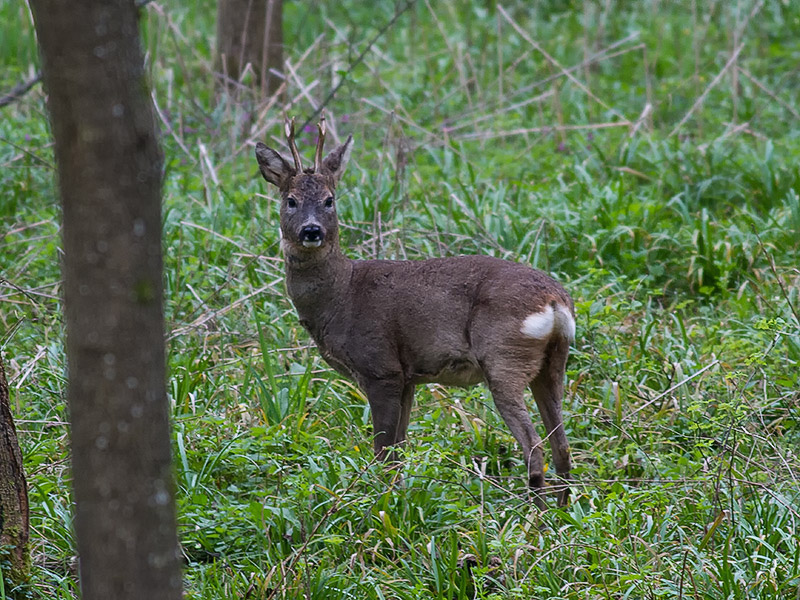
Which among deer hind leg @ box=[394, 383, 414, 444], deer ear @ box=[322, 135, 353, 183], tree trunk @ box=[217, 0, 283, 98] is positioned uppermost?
tree trunk @ box=[217, 0, 283, 98]

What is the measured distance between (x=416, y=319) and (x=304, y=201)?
0.74m

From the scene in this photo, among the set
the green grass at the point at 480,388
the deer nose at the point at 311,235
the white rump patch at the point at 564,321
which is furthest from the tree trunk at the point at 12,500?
the white rump patch at the point at 564,321

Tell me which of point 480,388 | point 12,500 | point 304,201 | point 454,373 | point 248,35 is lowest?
point 480,388

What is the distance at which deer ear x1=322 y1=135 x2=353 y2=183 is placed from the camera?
16.3ft

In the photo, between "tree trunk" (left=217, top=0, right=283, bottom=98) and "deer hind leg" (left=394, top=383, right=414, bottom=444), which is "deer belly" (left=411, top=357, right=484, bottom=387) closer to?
"deer hind leg" (left=394, top=383, right=414, bottom=444)

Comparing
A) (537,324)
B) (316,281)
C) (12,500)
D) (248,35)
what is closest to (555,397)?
(537,324)

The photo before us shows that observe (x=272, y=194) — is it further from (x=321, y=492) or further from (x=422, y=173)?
(x=321, y=492)

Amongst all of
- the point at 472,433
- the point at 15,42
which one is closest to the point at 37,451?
the point at 472,433

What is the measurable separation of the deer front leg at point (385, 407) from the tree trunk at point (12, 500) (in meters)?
1.51

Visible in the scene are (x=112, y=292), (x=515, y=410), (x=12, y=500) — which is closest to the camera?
(x=112, y=292)

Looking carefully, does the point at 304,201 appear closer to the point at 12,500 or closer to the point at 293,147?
the point at 293,147

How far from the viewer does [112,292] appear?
1856 millimetres

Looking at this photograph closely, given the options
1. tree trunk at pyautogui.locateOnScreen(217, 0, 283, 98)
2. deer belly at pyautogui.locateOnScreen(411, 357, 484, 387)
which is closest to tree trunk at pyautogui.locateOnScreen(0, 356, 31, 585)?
deer belly at pyautogui.locateOnScreen(411, 357, 484, 387)

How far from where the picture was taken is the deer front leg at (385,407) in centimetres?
454
